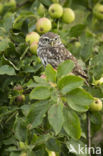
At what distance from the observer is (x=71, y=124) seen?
199 cm

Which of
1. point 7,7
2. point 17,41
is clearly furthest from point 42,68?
point 7,7

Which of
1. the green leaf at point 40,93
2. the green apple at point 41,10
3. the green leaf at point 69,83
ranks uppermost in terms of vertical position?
the green apple at point 41,10

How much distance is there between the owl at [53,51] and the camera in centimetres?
343

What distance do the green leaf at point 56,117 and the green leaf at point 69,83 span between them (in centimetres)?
10

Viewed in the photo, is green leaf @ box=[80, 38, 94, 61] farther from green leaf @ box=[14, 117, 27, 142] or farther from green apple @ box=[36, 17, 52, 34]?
green leaf @ box=[14, 117, 27, 142]

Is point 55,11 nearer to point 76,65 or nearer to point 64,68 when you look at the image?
point 76,65

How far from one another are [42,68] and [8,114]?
0.48 metres

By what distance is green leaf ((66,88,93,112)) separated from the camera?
1.95m

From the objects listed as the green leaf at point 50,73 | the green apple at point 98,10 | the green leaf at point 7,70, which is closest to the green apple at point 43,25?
the green apple at point 98,10

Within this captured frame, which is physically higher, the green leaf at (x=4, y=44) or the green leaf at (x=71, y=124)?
the green leaf at (x=4, y=44)

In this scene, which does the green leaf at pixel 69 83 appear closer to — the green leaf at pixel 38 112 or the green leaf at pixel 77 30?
the green leaf at pixel 38 112

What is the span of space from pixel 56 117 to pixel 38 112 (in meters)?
0.19

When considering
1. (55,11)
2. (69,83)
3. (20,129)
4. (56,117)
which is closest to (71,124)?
(56,117)

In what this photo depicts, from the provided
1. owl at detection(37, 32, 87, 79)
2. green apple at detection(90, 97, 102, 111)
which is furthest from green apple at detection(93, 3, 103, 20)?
green apple at detection(90, 97, 102, 111)
